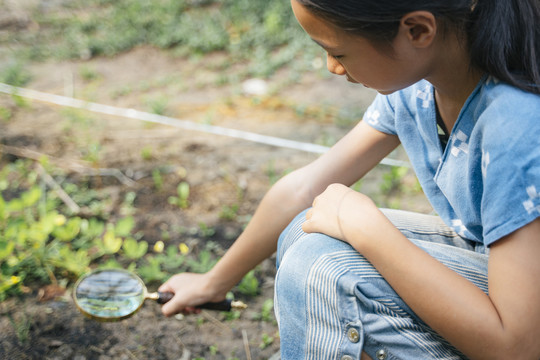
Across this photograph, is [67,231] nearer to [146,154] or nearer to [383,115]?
[146,154]

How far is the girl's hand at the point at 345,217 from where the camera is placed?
1.13m

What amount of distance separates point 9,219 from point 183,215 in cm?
61

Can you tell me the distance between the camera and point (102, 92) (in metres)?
3.21

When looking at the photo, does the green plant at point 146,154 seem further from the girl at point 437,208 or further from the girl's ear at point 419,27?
the girl's ear at point 419,27

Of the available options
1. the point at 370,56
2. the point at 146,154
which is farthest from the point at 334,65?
the point at 146,154

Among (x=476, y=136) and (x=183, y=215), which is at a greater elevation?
(x=476, y=136)

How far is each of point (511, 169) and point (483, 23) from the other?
27 cm

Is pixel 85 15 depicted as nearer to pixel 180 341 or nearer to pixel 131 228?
pixel 131 228

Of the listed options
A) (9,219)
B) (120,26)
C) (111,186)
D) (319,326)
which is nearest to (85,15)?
(120,26)

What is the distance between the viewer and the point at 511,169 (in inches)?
38.5

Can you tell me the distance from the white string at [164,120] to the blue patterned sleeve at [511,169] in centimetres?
145

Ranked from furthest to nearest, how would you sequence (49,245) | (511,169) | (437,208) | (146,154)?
(146,154) < (49,245) < (437,208) < (511,169)

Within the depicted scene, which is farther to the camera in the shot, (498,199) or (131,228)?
(131,228)

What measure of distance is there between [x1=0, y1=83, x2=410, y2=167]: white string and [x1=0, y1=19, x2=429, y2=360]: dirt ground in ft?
0.11
